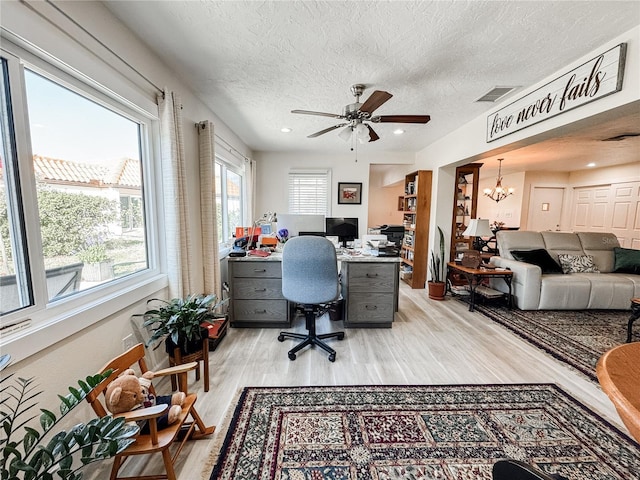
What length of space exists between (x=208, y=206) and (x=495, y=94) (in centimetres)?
292

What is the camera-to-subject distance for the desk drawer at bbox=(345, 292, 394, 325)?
2.79 metres

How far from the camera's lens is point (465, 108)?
279cm

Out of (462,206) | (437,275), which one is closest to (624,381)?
(437,275)

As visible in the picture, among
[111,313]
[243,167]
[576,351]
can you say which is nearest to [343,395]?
[111,313]

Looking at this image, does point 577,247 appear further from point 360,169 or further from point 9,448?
point 9,448

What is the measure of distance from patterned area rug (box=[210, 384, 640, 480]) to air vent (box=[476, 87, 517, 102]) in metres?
2.48

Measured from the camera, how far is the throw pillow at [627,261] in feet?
11.9

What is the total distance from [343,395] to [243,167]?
3.73m

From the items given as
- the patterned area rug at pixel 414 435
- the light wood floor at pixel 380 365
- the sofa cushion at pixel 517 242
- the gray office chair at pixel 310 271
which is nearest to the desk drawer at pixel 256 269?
the gray office chair at pixel 310 271

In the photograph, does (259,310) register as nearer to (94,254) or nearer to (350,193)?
(94,254)

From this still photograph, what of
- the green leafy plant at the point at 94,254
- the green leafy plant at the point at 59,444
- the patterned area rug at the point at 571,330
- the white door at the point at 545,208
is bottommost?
the patterned area rug at the point at 571,330

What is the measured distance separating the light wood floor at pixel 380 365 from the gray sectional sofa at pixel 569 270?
0.93 m

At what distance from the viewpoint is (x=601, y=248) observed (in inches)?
155

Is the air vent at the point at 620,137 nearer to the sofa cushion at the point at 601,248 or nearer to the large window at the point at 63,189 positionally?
the sofa cushion at the point at 601,248
